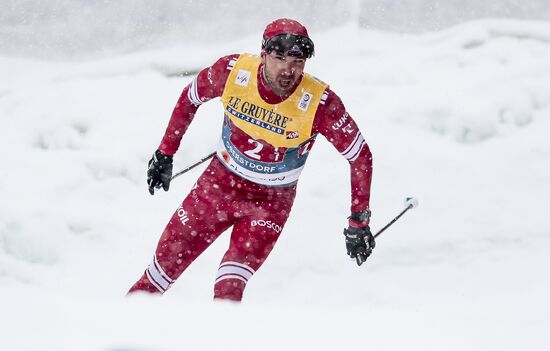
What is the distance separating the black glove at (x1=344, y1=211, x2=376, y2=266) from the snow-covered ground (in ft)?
1.62

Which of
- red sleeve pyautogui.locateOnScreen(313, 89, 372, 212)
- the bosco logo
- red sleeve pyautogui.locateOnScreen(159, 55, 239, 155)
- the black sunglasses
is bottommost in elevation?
the bosco logo

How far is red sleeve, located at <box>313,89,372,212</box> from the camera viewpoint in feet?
10.6

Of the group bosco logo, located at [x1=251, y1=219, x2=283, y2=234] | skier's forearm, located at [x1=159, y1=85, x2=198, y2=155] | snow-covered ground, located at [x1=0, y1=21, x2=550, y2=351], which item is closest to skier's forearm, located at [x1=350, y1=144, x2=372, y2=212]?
bosco logo, located at [x1=251, y1=219, x2=283, y2=234]

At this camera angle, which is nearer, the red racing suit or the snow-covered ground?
the red racing suit

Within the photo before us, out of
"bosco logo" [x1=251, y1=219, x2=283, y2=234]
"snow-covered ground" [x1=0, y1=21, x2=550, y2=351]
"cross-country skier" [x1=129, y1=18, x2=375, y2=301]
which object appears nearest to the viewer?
"cross-country skier" [x1=129, y1=18, x2=375, y2=301]

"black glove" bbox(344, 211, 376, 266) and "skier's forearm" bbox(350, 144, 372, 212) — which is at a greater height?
"skier's forearm" bbox(350, 144, 372, 212)

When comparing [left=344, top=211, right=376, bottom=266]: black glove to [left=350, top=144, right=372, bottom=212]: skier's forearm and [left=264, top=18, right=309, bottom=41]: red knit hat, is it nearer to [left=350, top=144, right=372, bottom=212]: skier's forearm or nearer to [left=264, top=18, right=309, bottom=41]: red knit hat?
[left=350, top=144, right=372, bottom=212]: skier's forearm

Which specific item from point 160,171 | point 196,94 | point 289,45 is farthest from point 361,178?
point 160,171

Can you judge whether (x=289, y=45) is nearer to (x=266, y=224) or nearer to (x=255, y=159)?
(x=255, y=159)

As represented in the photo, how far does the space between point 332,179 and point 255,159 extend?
2.68 metres

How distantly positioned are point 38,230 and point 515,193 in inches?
144

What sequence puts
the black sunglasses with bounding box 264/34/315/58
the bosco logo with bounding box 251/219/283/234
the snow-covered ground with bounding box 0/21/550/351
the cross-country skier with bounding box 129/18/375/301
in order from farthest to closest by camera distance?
the snow-covered ground with bounding box 0/21/550/351
the bosco logo with bounding box 251/219/283/234
the cross-country skier with bounding box 129/18/375/301
the black sunglasses with bounding box 264/34/315/58

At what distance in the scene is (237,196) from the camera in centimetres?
349

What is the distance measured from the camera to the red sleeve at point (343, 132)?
3246mm
